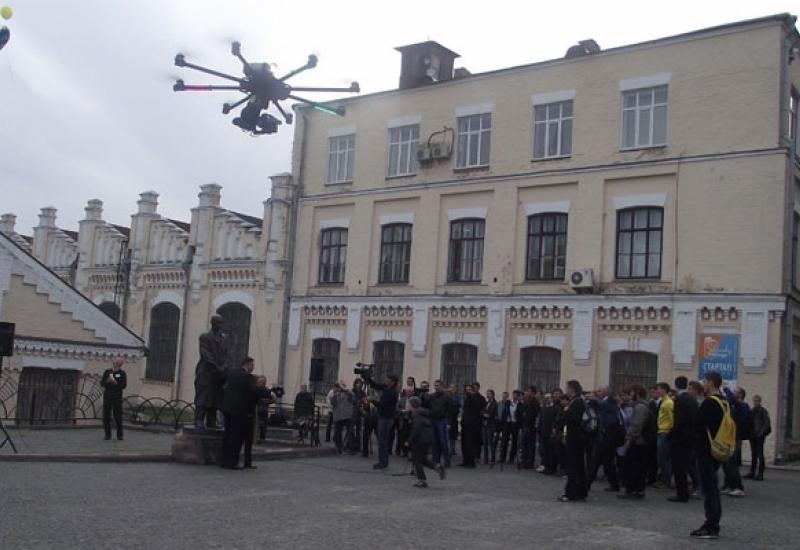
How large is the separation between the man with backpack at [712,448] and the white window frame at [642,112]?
600 inches

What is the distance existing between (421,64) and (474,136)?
463 cm

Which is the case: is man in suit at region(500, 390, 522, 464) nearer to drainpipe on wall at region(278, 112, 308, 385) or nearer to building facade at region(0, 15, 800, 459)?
building facade at region(0, 15, 800, 459)

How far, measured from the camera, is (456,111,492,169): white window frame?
94.9 feet

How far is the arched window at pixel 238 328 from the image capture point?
3406 centimetres

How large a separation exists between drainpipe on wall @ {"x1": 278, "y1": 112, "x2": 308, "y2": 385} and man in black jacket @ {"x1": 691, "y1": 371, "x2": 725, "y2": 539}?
2259cm

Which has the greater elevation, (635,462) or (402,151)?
(402,151)

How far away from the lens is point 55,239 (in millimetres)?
41938

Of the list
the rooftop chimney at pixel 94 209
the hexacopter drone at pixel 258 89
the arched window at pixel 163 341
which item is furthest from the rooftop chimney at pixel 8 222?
the hexacopter drone at pixel 258 89

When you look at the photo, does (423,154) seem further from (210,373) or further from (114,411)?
(210,373)

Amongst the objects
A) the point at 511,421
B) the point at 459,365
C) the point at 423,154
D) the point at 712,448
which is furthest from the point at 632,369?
A: the point at 712,448

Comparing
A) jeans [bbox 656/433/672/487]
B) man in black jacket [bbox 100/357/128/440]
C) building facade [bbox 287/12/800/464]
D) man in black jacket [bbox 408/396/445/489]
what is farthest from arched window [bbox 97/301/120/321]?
jeans [bbox 656/433/672/487]

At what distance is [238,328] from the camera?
113 feet

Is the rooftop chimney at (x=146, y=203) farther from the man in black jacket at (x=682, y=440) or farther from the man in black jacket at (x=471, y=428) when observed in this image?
the man in black jacket at (x=682, y=440)

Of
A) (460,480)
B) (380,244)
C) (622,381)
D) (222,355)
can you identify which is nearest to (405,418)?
(460,480)
